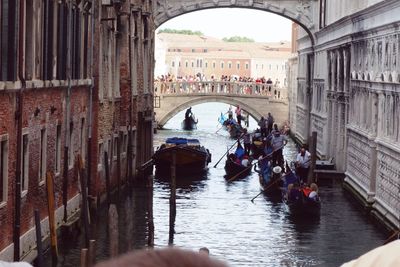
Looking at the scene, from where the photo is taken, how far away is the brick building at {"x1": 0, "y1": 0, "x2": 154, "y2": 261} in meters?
9.41

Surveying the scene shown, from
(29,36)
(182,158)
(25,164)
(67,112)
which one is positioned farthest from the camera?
(182,158)

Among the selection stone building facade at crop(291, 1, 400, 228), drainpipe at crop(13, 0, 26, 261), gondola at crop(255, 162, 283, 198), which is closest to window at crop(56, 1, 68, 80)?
drainpipe at crop(13, 0, 26, 261)

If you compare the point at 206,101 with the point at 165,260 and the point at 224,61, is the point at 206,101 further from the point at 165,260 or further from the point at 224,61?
the point at 224,61

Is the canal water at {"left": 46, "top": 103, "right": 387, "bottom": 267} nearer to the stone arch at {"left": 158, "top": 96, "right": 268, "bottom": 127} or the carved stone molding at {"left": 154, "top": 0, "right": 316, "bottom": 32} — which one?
the carved stone molding at {"left": 154, "top": 0, "right": 316, "bottom": 32}

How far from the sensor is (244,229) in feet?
46.1

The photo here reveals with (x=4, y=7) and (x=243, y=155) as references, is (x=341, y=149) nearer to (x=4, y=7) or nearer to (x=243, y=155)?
(x=243, y=155)

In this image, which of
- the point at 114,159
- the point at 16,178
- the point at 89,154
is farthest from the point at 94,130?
the point at 16,178

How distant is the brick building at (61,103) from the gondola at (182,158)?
74.3 inches

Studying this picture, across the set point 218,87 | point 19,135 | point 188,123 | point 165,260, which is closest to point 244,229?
point 19,135

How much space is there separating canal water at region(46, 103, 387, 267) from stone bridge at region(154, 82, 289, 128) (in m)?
17.5

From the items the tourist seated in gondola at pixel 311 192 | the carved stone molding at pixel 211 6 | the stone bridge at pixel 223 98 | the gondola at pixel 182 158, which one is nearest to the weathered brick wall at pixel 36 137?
the tourist seated in gondola at pixel 311 192

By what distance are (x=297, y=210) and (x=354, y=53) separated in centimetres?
382

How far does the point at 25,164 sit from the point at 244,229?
4.54 meters

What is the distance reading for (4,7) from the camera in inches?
359
